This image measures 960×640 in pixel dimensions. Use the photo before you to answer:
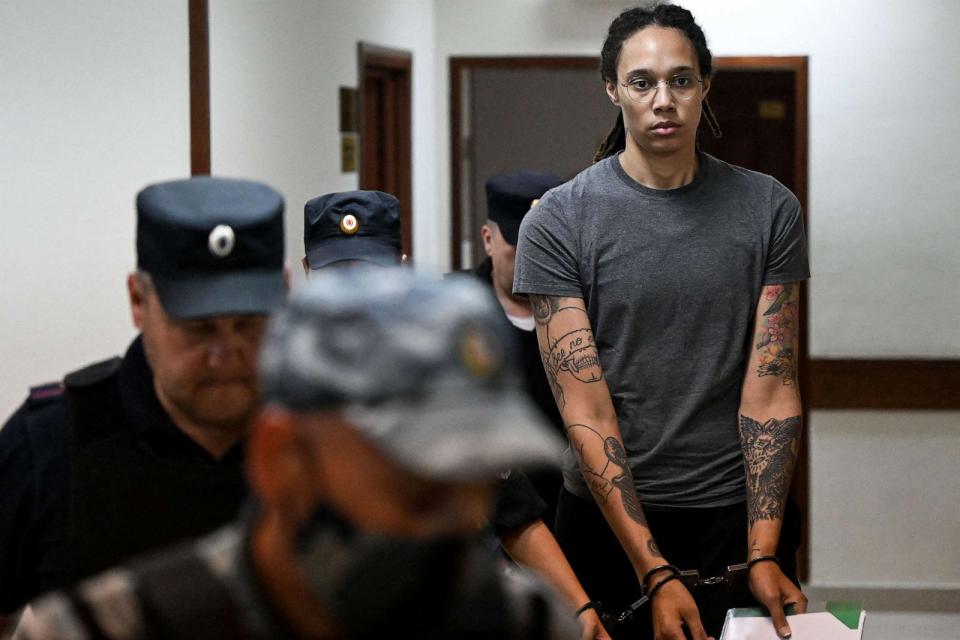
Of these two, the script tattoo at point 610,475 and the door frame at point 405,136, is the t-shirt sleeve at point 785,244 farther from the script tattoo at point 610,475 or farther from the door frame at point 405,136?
the door frame at point 405,136

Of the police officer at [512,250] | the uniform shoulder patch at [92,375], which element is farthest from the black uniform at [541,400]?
the uniform shoulder patch at [92,375]

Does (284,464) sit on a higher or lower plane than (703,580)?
higher

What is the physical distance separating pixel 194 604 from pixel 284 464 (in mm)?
108

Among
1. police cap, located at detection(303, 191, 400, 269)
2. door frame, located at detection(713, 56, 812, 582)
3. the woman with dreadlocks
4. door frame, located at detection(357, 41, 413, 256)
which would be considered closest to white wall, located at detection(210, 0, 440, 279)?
door frame, located at detection(357, 41, 413, 256)

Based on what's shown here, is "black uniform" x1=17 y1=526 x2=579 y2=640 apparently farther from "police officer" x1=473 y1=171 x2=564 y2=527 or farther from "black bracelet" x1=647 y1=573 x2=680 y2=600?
"police officer" x1=473 y1=171 x2=564 y2=527

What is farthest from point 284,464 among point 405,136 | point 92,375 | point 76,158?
point 405,136

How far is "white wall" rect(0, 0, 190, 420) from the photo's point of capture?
3.14 metres

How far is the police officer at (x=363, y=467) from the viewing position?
31.7 inches

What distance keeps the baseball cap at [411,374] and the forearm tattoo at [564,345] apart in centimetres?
149

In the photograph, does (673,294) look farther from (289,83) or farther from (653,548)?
(289,83)

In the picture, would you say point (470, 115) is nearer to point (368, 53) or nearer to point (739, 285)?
point (368, 53)

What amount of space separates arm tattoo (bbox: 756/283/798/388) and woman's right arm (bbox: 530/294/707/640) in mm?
255

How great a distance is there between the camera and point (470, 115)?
21.1ft

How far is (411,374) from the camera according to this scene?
31.7 inches
